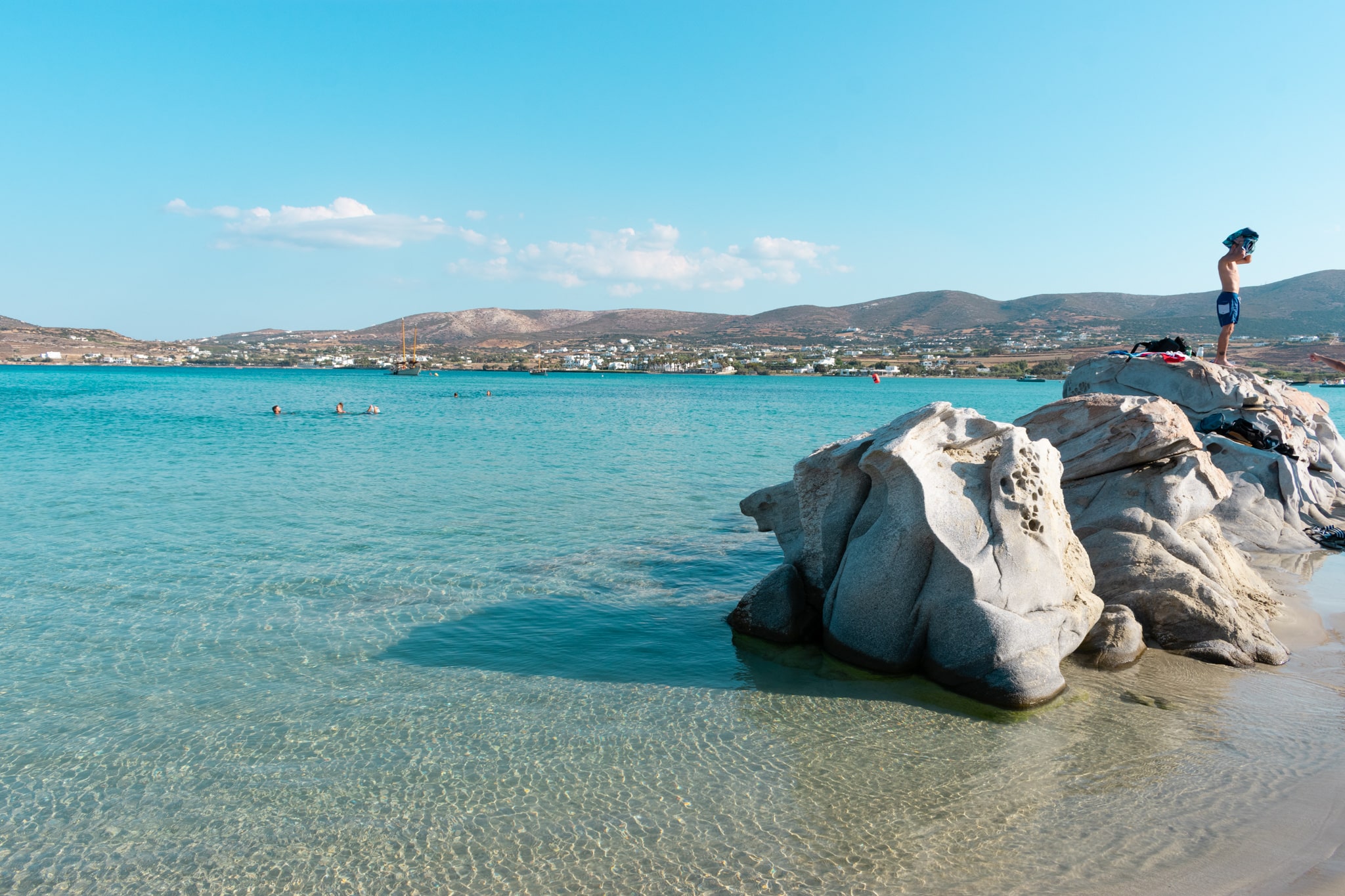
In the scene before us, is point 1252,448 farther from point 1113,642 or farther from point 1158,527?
point 1113,642

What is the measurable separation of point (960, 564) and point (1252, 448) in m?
11.6

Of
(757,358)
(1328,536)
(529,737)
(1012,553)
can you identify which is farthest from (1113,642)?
(757,358)

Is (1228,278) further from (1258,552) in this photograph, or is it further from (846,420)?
(846,420)

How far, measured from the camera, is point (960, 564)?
852 cm

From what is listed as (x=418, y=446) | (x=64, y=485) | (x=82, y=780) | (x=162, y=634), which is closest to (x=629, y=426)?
(x=418, y=446)

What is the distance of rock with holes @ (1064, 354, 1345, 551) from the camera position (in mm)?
15500

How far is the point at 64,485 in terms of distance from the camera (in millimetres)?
20938

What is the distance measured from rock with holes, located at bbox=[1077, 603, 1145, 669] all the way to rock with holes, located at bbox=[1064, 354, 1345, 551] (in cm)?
674

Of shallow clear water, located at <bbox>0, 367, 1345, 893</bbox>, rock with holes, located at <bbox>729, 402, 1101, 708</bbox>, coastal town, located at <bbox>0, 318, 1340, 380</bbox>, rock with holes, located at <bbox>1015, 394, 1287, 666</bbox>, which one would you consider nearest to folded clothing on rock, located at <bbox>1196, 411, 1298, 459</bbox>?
rock with holes, located at <bbox>1015, 394, 1287, 666</bbox>

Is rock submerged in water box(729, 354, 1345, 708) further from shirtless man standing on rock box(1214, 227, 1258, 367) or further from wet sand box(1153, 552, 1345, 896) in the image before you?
shirtless man standing on rock box(1214, 227, 1258, 367)

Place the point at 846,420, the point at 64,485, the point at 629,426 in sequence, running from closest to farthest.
→ the point at 64,485 → the point at 629,426 → the point at 846,420

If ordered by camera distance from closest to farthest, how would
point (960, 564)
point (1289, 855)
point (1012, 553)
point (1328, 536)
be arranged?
1. point (1289, 855)
2. point (960, 564)
3. point (1012, 553)
4. point (1328, 536)

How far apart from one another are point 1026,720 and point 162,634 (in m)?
10.2

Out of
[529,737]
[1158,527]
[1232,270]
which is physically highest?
[1232,270]
